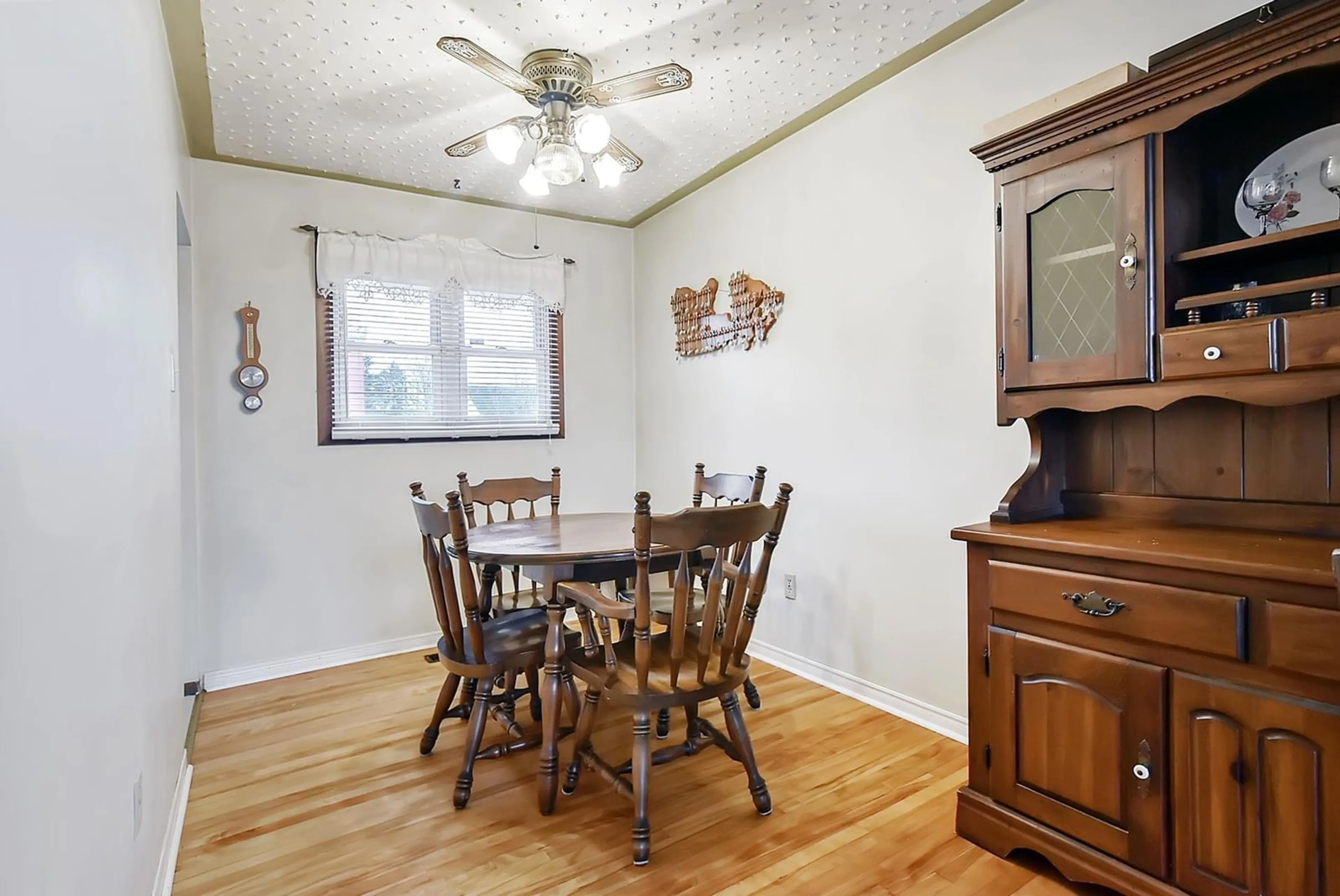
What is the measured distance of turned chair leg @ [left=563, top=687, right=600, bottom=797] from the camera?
6.84 ft

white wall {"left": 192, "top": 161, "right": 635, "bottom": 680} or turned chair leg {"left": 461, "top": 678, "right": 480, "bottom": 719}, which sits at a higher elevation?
white wall {"left": 192, "top": 161, "right": 635, "bottom": 680}

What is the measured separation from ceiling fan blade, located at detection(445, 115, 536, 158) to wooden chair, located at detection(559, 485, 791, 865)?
1482mm

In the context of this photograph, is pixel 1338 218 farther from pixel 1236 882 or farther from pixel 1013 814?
pixel 1013 814

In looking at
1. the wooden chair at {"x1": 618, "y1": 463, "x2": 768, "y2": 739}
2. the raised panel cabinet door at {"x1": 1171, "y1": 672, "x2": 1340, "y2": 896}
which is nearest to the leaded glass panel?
the raised panel cabinet door at {"x1": 1171, "y1": 672, "x2": 1340, "y2": 896}

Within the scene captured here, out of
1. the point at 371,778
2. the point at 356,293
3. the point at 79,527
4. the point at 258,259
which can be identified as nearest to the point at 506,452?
the point at 356,293

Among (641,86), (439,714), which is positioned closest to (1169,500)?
(641,86)

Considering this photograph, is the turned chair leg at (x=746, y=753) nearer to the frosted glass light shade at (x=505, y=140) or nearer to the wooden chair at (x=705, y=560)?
the wooden chair at (x=705, y=560)

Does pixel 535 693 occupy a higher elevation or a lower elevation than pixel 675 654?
lower

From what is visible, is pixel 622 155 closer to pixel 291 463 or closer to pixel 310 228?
pixel 310 228

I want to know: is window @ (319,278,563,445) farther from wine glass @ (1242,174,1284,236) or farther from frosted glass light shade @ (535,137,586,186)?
wine glass @ (1242,174,1284,236)

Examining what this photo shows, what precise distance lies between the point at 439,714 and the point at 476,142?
212cm

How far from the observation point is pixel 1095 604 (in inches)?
62.1

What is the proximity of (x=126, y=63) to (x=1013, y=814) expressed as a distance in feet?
9.35

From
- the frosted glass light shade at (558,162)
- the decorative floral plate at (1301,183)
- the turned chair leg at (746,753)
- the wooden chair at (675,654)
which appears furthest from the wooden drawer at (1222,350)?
the frosted glass light shade at (558,162)
